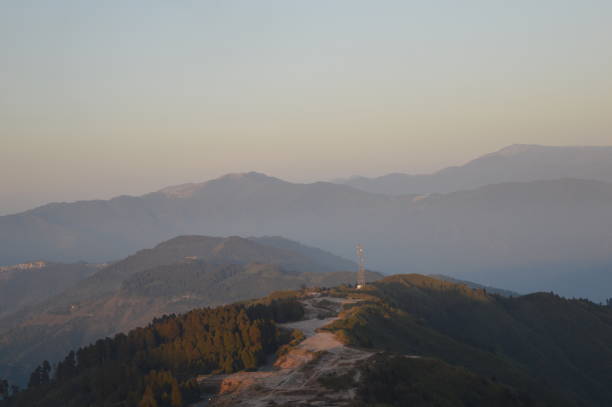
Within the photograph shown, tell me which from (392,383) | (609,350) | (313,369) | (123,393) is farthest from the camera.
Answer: (609,350)

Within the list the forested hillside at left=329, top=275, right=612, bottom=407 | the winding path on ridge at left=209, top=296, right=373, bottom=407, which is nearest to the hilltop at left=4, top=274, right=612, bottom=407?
the winding path on ridge at left=209, top=296, right=373, bottom=407

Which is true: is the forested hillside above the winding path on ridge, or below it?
below

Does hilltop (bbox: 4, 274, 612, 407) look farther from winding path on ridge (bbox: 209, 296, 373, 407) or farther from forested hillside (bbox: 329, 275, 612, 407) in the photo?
forested hillside (bbox: 329, 275, 612, 407)

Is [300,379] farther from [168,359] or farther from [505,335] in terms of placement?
[505,335]

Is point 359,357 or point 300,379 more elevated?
point 359,357

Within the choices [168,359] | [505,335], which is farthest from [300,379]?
[505,335]

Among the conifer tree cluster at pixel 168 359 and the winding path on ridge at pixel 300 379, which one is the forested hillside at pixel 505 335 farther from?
the conifer tree cluster at pixel 168 359

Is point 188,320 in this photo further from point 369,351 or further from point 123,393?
point 369,351

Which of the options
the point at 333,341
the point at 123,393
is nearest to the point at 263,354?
the point at 333,341
